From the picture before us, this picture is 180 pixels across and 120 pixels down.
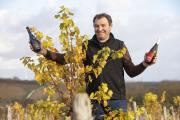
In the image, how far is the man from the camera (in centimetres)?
453

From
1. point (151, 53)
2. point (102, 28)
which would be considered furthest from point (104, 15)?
point (151, 53)

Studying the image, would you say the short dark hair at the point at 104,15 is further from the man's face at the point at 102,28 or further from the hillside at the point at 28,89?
the hillside at the point at 28,89

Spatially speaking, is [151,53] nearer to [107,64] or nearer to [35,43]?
[107,64]

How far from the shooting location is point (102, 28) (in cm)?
458

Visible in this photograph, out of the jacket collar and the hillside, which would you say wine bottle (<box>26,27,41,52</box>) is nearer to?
the jacket collar

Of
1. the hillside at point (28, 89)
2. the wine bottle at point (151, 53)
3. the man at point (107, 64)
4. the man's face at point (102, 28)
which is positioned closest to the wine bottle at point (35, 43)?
the man at point (107, 64)

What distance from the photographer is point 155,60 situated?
4445mm

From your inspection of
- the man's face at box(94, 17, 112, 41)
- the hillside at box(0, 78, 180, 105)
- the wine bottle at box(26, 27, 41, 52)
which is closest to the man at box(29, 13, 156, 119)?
the man's face at box(94, 17, 112, 41)

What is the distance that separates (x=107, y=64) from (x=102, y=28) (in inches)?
12.8

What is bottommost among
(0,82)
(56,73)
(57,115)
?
(57,115)

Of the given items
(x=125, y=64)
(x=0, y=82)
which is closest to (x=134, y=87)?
(x=0, y=82)

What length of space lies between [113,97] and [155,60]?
1.63 ft

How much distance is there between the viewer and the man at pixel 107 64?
14.9ft

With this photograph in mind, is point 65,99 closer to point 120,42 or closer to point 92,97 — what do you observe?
point 92,97
